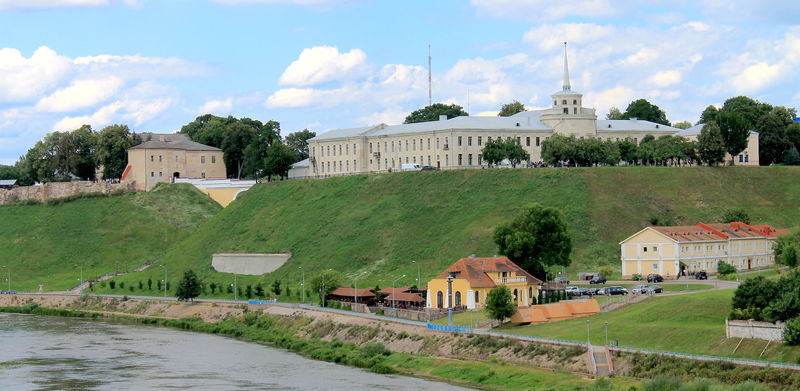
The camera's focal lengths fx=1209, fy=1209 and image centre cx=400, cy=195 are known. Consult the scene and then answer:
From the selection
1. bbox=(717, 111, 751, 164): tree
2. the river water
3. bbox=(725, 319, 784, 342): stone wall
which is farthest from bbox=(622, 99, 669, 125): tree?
bbox=(725, 319, 784, 342): stone wall

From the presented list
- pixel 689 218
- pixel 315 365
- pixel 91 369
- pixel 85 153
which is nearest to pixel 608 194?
pixel 689 218

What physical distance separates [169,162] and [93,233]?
2195 cm

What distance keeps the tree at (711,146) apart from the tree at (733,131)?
1.06 meters

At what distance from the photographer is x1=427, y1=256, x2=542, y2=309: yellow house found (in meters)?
93.6

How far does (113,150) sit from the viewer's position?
17550 centimetres

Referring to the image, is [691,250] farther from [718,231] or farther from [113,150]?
[113,150]

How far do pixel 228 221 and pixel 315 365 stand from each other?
228 feet

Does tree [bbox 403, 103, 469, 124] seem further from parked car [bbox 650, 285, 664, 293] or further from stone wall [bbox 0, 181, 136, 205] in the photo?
parked car [bbox 650, 285, 664, 293]

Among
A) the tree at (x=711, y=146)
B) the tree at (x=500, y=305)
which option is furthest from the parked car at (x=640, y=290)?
the tree at (x=711, y=146)

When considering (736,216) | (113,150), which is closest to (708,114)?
(736,216)

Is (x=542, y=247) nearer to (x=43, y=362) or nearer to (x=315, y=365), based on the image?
(x=315, y=365)

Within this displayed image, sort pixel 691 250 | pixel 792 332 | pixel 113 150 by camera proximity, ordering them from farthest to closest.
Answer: pixel 113 150 → pixel 691 250 → pixel 792 332

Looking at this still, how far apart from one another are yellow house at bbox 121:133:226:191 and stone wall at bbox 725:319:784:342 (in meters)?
113

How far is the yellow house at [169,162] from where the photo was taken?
16925 centimetres
